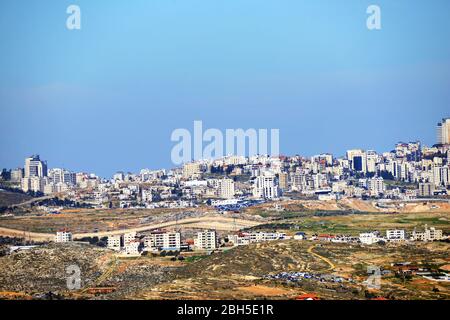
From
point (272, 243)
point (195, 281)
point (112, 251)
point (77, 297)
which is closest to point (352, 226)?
point (272, 243)

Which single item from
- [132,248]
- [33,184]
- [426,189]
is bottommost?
[132,248]

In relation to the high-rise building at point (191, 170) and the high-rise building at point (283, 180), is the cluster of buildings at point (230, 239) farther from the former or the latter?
the high-rise building at point (191, 170)

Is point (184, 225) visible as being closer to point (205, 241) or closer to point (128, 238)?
point (128, 238)

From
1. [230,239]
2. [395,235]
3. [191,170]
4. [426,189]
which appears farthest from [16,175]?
[395,235]

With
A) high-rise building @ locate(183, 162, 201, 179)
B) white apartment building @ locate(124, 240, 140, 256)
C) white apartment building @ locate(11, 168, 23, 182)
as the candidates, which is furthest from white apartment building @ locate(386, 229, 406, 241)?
white apartment building @ locate(11, 168, 23, 182)

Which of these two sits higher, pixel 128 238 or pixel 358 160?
pixel 358 160

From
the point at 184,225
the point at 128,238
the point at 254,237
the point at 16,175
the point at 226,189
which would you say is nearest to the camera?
the point at 254,237

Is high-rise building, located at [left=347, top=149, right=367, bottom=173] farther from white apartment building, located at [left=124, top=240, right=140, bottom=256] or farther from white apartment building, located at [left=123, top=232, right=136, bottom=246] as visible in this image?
white apartment building, located at [left=124, top=240, right=140, bottom=256]
